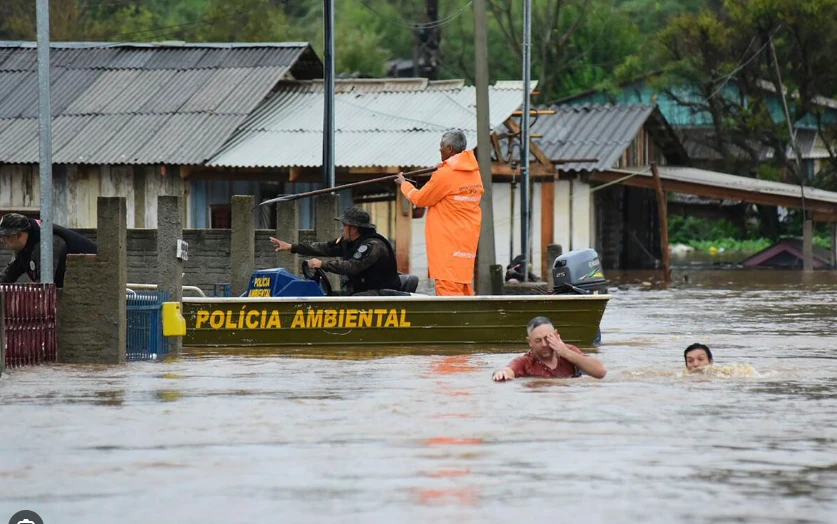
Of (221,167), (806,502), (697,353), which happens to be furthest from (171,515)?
(221,167)

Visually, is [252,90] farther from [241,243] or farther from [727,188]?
[727,188]

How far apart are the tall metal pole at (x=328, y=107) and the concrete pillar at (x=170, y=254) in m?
5.92

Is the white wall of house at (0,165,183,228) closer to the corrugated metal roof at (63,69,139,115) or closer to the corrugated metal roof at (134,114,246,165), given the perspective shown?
the corrugated metal roof at (134,114,246,165)

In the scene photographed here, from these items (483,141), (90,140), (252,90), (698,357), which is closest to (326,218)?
(483,141)

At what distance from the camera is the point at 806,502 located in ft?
26.7

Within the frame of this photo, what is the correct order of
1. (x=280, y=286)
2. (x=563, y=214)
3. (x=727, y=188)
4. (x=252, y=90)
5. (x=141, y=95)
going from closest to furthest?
(x=280, y=286) → (x=252, y=90) → (x=141, y=95) → (x=727, y=188) → (x=563, y=214)

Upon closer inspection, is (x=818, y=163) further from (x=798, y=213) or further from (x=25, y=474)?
(x=25, y=474)

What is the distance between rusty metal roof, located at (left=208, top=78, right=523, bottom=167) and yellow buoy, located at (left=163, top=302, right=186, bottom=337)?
13.0 m

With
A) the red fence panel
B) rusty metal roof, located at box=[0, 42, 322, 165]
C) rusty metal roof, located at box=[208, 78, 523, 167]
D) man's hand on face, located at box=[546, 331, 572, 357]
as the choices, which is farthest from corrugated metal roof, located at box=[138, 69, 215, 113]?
man's hand on face, located at box=[546, 331, 572, 357]

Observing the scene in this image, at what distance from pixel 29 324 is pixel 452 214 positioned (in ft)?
14.4

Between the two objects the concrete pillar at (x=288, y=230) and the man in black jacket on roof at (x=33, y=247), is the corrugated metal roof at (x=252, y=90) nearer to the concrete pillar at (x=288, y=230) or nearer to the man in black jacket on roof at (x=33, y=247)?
the concrete pillar at (x=288, y=230)

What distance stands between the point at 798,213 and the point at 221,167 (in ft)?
93.6

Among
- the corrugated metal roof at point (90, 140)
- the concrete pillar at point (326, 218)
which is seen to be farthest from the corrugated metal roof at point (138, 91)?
the concrete pillar at point (326, 218)

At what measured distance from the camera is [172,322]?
52.1 ft
